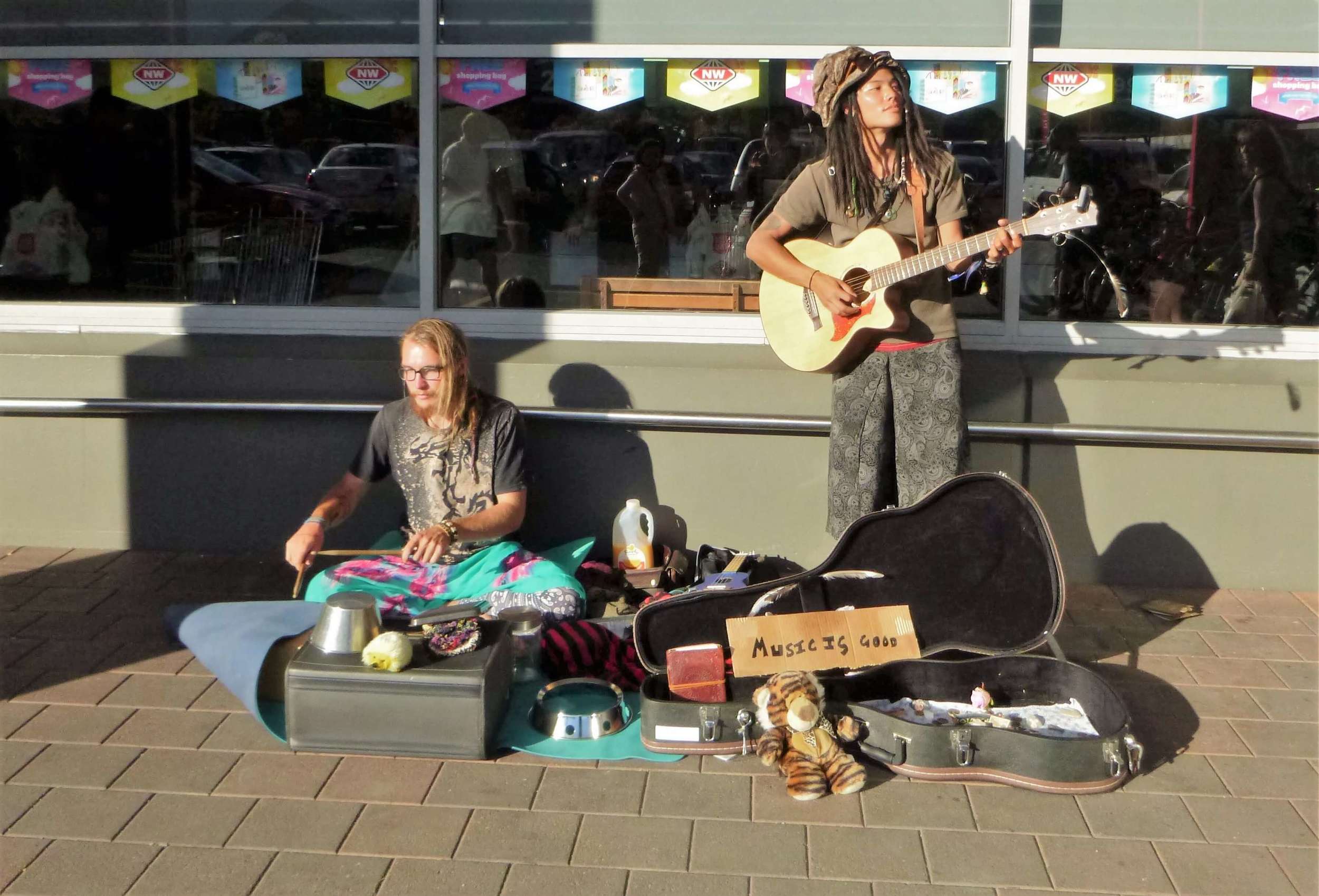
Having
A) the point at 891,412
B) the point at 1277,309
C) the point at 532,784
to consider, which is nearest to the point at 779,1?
the point at 891,412

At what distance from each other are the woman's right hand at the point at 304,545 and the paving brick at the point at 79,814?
872 millimetres

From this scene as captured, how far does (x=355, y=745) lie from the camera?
357 centimetres

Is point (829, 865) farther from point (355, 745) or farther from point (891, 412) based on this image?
point (891, 412)

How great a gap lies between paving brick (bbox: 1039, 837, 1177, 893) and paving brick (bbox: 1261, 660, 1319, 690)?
1202 millimetres

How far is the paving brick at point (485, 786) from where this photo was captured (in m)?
3.34

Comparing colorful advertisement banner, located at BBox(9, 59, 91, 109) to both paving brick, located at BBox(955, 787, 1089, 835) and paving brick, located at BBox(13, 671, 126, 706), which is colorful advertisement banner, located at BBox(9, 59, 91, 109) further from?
paving brick, located at BBox(955, 787, 1089, 835)

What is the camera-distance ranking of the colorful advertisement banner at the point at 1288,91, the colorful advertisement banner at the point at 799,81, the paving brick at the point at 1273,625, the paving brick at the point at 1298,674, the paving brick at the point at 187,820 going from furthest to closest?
the colorful advertisement banner at the point at 799,81 < the colorful advertisement banner at the point at 1288,91 < the paving brick at the point at 1273,625 < the paving brick at the point at 1298,674 < the paving brick at the point at 187,820

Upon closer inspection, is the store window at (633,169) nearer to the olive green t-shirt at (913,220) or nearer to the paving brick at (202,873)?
the olive green t-shirt at (913,220)

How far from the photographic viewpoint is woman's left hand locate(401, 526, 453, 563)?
3959 millimetres

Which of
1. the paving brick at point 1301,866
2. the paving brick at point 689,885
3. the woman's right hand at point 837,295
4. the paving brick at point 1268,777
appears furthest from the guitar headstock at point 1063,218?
the paving brick at point 689,885

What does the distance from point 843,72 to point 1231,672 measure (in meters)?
2.22

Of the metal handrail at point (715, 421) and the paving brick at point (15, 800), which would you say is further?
the metal handrail at point (715, 421)

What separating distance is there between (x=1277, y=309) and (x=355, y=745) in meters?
3.89

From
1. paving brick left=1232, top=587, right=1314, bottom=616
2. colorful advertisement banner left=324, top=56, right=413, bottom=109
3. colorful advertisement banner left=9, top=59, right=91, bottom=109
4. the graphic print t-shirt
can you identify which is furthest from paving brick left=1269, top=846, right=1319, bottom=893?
colorful advertisement banner left=9, top=59, right=91, bottom=109
